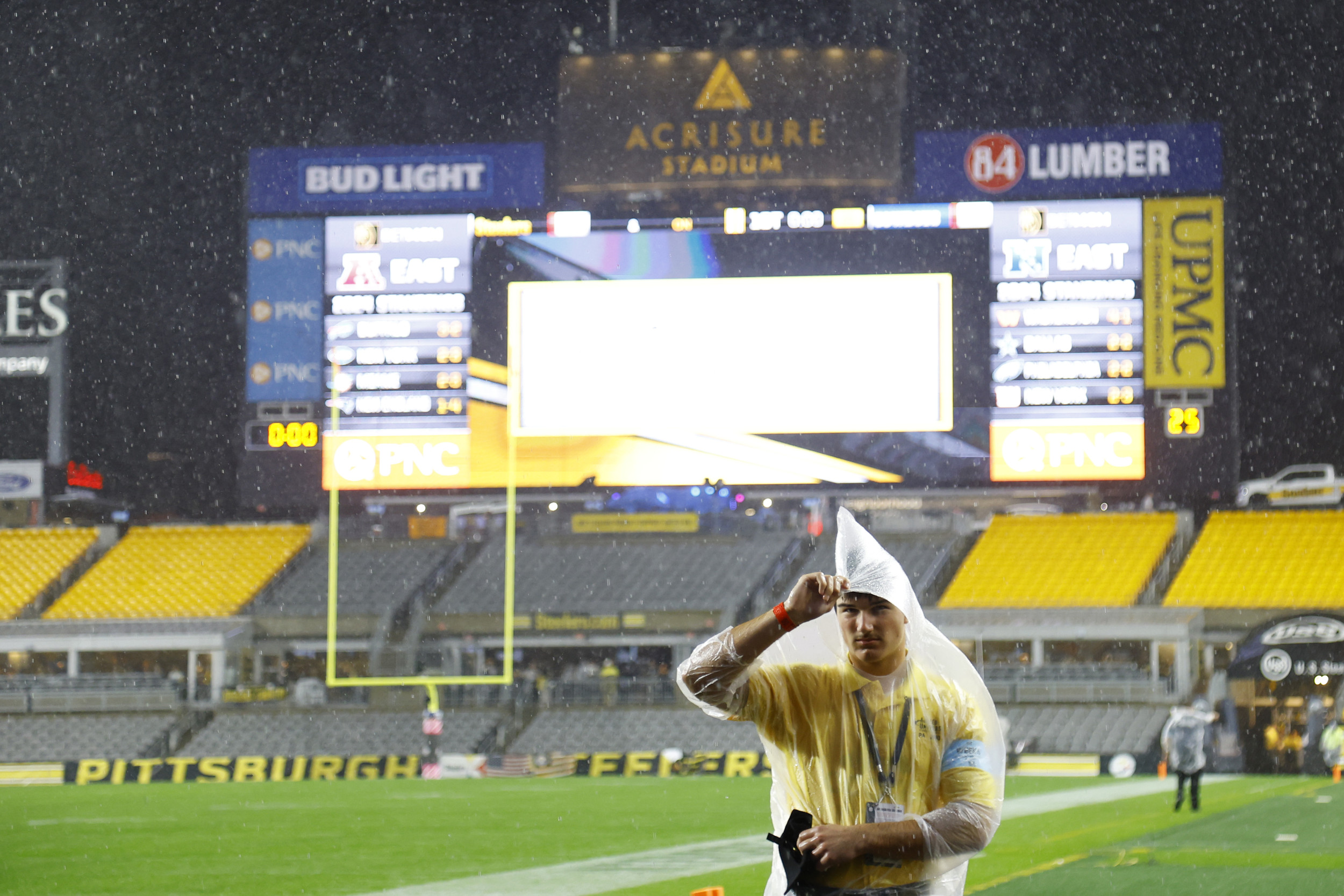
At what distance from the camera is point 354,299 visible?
64.2ft

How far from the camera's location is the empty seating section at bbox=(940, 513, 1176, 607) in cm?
2308

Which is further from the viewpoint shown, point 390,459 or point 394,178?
point 394,178

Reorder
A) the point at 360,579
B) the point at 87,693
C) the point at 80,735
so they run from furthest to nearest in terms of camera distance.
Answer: the point at 360,579 → the point at 87,693 → the point at 80,735

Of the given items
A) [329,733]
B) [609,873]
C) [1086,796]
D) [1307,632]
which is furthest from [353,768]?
[609,873]

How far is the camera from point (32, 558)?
26922mm

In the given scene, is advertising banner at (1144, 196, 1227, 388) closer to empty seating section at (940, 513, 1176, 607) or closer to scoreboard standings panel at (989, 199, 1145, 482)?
scoreboard standings panel at (989, 199, 1145, 482)

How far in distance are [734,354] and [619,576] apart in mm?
6311

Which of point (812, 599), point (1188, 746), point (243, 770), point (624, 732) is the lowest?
point (243, 770)

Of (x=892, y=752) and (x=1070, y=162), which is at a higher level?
(x=1070, y=162)

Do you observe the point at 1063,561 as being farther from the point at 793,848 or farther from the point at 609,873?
the point at 793,848

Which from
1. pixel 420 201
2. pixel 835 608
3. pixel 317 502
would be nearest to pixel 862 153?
pixel 420 201

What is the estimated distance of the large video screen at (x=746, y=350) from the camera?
61.8 feet

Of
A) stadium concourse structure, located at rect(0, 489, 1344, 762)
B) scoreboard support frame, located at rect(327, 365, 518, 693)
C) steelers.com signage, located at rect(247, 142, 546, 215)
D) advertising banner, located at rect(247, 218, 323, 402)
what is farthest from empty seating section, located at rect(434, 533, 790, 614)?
steelers.com signage, located at rect(247, 142, 546, 215)

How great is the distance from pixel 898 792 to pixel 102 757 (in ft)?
70.4
